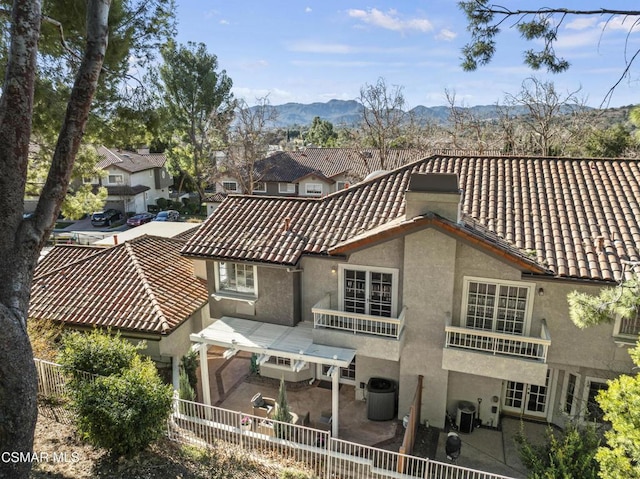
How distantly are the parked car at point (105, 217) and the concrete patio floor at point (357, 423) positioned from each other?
1526 inches

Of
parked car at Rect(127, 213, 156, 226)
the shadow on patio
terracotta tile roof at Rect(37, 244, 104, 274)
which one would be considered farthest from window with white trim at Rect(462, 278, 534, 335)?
parked car at Rect(127, 213, 156, 226)

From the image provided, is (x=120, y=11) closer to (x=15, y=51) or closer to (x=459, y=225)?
(x=15, y=51)

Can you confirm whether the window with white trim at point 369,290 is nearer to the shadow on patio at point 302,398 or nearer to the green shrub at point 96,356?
the shadow on patio at point 302,398

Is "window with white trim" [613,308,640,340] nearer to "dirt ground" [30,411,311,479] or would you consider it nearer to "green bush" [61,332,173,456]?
"dirt ground" [30,411,311,479]

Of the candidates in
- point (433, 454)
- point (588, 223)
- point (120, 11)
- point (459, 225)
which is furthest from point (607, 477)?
point (120, 11)

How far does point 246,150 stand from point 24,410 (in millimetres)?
45740

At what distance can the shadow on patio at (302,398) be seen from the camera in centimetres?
1522

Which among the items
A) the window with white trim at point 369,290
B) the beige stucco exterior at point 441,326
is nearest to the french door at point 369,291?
the window with white trim at point 369,290

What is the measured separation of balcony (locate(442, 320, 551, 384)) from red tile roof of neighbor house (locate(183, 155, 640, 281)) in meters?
2.54

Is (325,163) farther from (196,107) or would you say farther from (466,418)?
(466,418)

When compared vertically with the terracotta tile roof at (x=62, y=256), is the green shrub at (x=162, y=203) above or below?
below

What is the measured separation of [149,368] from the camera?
12.6 metres

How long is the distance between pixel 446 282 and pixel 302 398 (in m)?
7.50

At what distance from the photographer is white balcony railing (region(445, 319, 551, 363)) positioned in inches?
522
